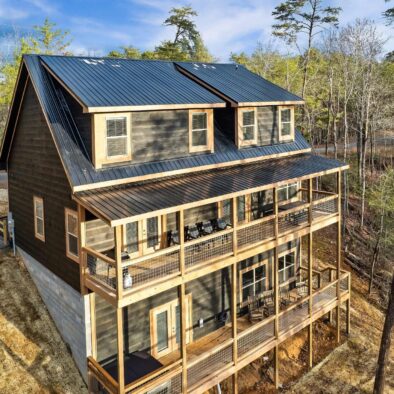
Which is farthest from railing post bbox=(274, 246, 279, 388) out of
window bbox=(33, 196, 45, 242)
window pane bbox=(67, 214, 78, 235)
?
window bbox=(33, 196, 45, 242)

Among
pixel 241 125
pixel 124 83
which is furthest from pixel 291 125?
pixel 124 83

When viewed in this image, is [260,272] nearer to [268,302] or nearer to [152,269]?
[268,302]

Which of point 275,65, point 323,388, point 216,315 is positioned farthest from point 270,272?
point 275,65

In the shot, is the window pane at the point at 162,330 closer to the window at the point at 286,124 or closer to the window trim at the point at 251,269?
the window trim at the point at 251,269

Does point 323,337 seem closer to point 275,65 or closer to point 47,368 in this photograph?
point 47,368

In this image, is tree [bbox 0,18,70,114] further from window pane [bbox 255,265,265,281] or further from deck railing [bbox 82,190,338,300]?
window pane [bbox 255,265,265,281]
